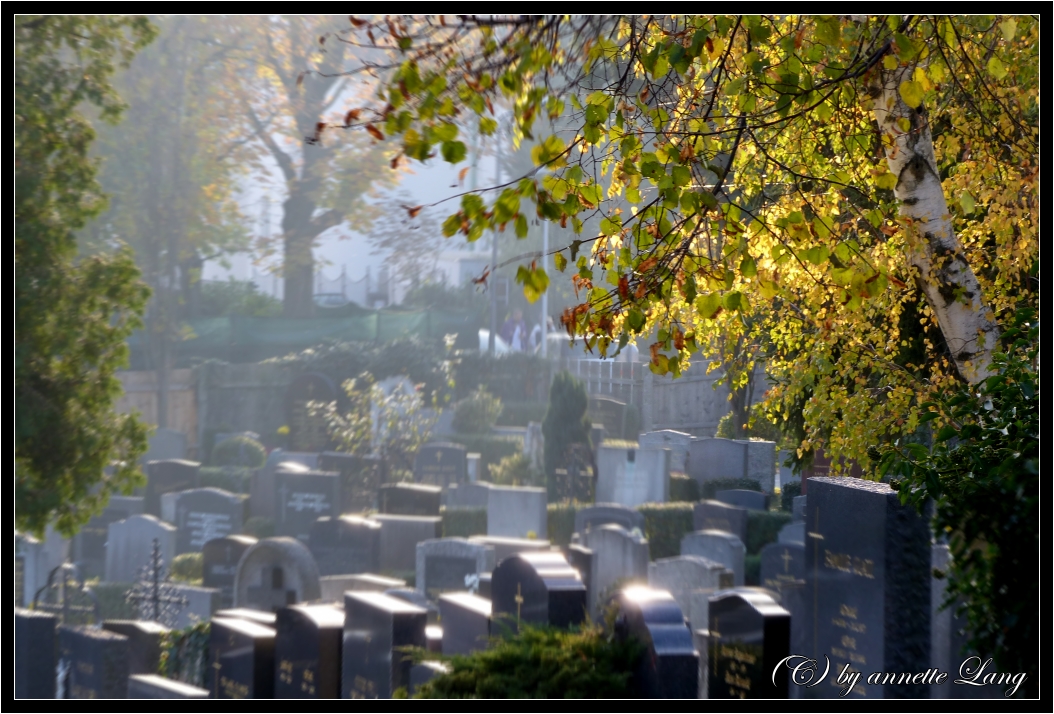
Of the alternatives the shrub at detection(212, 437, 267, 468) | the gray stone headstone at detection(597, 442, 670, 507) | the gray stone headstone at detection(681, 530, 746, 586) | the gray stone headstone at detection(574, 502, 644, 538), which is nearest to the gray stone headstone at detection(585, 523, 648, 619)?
the gray stone headstone at detection(574, 502, 644, 538)

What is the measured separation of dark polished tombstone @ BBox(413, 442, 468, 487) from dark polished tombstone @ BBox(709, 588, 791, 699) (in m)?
1.60

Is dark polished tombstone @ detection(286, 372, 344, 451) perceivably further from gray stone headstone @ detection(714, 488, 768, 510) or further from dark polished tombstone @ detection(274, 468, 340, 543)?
gray stone headstone @ detection(714, 488, 768, 510)

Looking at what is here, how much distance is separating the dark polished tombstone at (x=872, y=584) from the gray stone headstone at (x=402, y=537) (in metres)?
2.38

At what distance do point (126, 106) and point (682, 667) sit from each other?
3791mm

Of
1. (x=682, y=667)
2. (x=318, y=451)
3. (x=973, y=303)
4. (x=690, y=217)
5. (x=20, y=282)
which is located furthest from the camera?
(x=318, y=451)

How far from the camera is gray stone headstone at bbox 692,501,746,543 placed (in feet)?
16.0

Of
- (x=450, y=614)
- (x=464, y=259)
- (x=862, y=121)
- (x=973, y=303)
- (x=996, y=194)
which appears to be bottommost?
(x=450, y=614)

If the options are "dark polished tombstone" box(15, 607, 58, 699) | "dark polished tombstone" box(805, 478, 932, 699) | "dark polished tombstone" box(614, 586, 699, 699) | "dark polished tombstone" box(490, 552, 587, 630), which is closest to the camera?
"dark polished tombstone" box(614, 586, 699, 699)

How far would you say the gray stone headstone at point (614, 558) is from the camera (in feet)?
15.7

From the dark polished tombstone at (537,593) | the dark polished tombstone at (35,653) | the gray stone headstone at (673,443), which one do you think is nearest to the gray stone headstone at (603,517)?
the gray stone headstone at (673,443)

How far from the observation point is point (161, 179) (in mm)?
4145

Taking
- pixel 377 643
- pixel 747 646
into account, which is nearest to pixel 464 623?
pixel 377 643

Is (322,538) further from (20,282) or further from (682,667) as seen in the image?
(682,667)

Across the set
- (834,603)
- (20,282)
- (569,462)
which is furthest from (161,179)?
(834,603)
